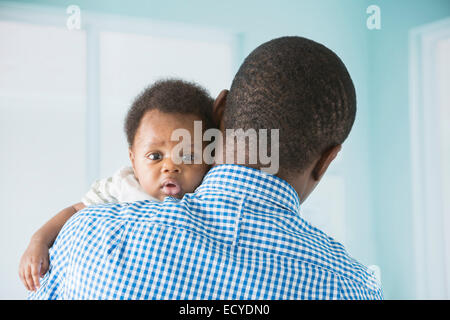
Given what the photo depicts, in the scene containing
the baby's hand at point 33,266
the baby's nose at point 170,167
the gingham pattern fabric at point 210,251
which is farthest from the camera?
the baby's nose at point 170,167

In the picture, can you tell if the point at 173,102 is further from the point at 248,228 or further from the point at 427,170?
the point at 427,170

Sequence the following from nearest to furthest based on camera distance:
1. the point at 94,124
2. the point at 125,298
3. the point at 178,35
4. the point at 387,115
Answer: the point at 125,298, the point at 94,124, the point at 178,35, the point at 387,115

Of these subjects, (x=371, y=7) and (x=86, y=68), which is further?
(x=371, y=7)

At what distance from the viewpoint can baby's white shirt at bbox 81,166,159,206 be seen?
3.39ft

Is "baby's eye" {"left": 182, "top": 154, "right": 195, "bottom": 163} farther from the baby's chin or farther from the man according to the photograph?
the man

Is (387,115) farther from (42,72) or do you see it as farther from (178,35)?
(42,72)

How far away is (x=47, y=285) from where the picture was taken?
0.60m

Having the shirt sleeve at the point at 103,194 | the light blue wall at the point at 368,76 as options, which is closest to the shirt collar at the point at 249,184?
the shirt sleeve at the point at 103,194

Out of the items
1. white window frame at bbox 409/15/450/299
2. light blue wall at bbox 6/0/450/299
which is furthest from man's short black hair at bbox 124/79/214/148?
white window frame at bbox 409/15/450/299

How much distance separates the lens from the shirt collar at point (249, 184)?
1.91 feet

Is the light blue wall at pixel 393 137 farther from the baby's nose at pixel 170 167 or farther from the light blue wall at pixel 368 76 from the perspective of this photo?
the baby's nose at pixel 170 167

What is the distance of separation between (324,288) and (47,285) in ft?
1.22

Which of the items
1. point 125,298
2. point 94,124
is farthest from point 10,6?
point 125,298

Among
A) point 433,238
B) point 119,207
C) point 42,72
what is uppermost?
point 42,72
